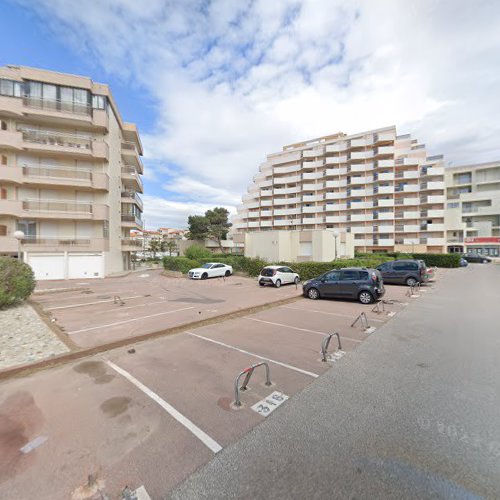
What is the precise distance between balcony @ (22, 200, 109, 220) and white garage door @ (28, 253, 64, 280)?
3.57 metres

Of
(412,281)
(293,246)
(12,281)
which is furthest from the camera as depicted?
(293,246)

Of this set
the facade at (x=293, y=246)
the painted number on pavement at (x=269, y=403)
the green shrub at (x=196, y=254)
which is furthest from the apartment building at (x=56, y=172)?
the painted number on pavement at (x=269, y=403)

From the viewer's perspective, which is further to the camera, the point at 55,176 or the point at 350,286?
the point at 55,176

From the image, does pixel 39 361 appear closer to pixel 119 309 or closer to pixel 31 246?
pixel 119 309

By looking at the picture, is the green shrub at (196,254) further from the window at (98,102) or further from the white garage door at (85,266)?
the window at (98,102)

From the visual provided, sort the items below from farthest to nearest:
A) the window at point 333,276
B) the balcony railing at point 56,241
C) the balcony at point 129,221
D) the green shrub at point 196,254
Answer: the green shrub at point 196,254 → the balcony at point 129,221 → the balcony railing at point 56,241 → the window at point 333,276

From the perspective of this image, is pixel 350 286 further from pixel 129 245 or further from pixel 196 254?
pixel 129 245

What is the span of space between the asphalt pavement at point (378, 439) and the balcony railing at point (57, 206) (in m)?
26.4

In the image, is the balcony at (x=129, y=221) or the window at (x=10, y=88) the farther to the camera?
the balcony at (x=129, y=221)

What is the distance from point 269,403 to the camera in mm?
3975

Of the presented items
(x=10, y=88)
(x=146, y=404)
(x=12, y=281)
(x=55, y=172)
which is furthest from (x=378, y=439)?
(x=10, y=88)

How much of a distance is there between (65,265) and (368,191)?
51012 millimetres

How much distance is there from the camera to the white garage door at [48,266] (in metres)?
22.2

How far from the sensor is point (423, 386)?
4.47m
